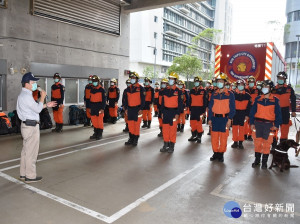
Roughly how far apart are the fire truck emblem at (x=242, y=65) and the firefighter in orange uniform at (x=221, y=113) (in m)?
2.37

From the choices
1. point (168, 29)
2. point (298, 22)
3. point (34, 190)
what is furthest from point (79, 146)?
point (298, 22)

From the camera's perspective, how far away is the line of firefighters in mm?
5641

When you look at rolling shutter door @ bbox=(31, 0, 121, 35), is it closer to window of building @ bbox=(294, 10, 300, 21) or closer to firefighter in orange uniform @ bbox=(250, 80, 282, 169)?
firefighter in orange uniform @ bbox=(250, 80, 282, 169)

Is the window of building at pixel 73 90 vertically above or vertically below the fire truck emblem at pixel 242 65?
below

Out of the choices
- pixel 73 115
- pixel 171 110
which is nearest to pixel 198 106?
pixel 171 110

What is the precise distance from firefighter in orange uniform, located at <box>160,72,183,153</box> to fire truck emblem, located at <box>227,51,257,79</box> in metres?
2.47

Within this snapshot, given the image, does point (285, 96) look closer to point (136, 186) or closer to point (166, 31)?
point (136, 186)

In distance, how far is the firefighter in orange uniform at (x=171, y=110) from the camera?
6.86 meters

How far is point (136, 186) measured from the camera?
4.55 meters

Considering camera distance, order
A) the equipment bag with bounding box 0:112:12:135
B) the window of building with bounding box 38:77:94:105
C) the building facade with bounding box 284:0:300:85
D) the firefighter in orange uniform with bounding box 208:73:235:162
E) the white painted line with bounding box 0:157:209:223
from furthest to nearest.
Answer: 1. the building facade with bounding box 284:0:300:85
2. the window of building with bounding box 38:77:94:105
3. the equipment bag with bounding box 0:112:12:135
4. the firefighter in orange uniform with bounding box 208:73:235:162
5. the white painted line with bounding box 0:157:209:223

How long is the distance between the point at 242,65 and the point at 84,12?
7265 millimetres

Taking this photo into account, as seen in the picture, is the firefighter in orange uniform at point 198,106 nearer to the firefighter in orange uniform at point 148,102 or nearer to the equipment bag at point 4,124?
the firefighter in orange uniform at point 148,102

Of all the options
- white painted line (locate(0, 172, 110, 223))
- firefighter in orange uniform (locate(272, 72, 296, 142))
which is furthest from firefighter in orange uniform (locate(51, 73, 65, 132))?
firefighter in orange uniform (locate(272, 72, 296, 142))

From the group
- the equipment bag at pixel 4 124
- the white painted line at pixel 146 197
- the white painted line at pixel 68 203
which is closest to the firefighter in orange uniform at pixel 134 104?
the white painted line at pixel 146 197
